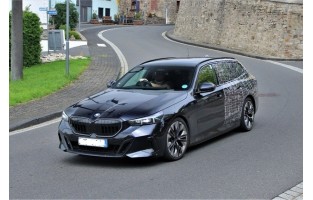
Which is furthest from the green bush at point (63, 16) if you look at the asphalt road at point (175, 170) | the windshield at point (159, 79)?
the windshield at point (159, 79)

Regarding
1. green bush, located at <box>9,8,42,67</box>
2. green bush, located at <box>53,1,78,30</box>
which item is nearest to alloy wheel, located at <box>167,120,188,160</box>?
green bush, located at <box>9,8,42,67</box>

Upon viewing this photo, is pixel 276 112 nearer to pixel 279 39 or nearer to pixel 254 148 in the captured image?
pixel 254 148

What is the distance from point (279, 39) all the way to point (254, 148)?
22827 millimetres

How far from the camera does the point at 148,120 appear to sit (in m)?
7.37

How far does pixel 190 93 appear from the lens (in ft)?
27.5

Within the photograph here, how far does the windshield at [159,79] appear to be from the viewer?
860 centimetres

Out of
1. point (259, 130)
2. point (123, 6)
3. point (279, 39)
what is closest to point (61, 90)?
point (259, 130)

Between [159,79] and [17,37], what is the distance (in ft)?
31.7

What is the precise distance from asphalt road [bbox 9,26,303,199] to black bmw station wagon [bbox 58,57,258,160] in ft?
0.88

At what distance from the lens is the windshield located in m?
8.60

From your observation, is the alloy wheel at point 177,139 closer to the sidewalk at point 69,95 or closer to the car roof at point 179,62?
the car roof at point 179,62

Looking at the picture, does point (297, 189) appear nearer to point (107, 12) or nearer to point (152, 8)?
point (152, 8)

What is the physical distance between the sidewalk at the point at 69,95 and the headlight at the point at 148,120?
4.40 meters
